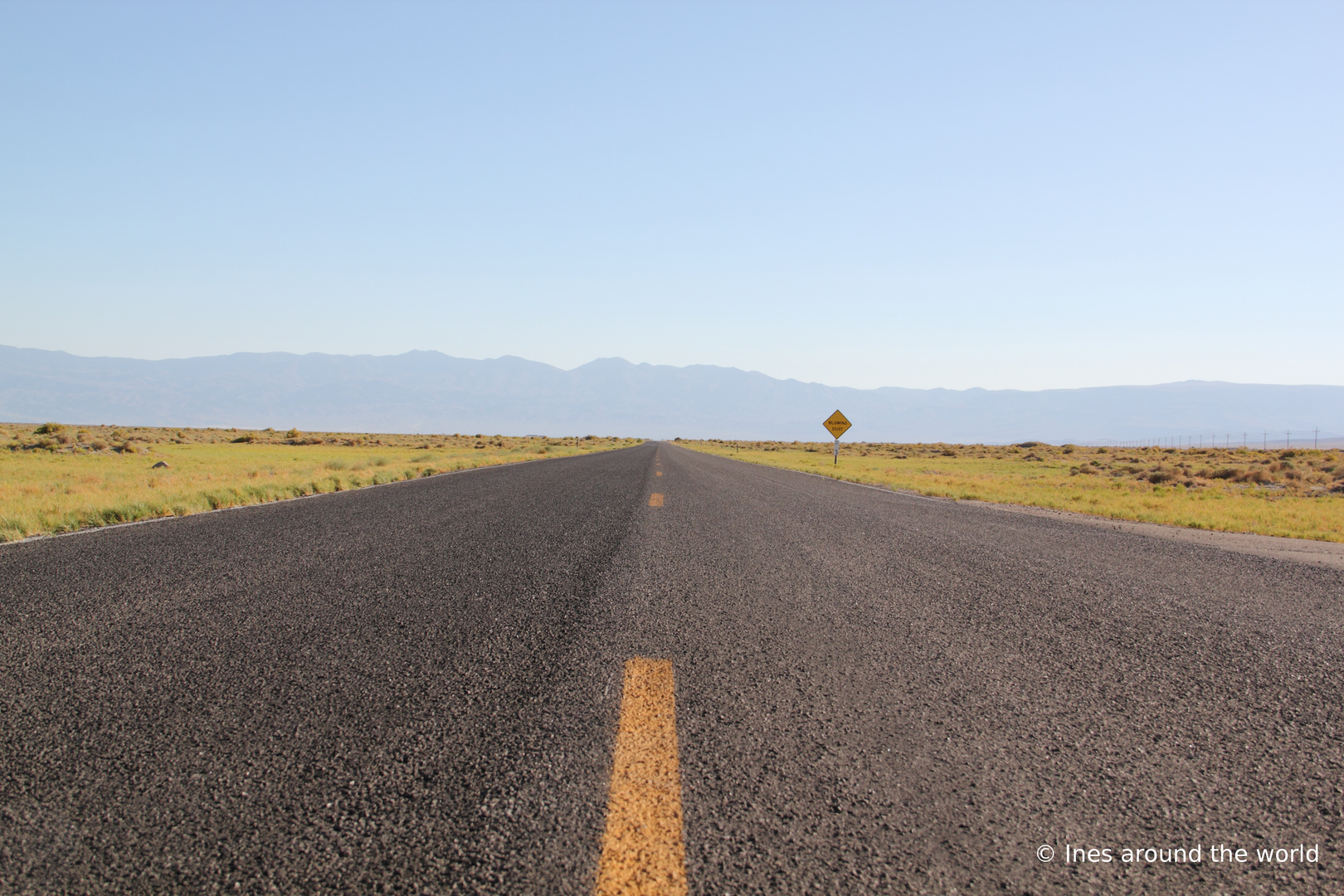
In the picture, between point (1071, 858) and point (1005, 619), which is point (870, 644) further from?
point (1071, 858)

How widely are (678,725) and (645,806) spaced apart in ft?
1.75

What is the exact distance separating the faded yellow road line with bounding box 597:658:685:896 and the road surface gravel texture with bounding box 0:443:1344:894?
2.1 inches

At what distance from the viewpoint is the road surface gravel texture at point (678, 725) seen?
1.59m

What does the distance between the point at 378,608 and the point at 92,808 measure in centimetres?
217

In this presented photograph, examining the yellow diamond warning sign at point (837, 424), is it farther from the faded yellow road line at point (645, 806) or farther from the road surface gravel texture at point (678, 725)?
the faded yellow road line at point (645, 806)

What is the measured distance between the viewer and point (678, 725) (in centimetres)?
228

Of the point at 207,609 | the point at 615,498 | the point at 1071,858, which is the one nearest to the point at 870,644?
the point at 1071,858

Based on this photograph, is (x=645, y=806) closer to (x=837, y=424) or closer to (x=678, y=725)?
(x=678, y=725)

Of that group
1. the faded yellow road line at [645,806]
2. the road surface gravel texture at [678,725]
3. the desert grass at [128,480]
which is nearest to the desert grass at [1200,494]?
the road surface gravel texture at [678,725]

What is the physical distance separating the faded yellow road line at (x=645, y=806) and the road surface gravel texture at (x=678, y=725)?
0.18 feet

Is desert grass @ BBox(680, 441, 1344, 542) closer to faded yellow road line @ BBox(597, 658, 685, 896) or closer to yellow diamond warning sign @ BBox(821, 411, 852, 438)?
yellow diamond warning sign @ BBox(821, 411, 852, 438)

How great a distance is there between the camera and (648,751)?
2076 millimetres

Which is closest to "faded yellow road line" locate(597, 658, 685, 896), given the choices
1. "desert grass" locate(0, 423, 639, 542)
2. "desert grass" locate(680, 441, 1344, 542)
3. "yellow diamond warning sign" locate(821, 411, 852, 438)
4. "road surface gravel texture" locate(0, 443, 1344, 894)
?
"road surface gravel texture" locate(0, 443, 1344, 894)

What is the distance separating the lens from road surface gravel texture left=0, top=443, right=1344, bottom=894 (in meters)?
1.59
